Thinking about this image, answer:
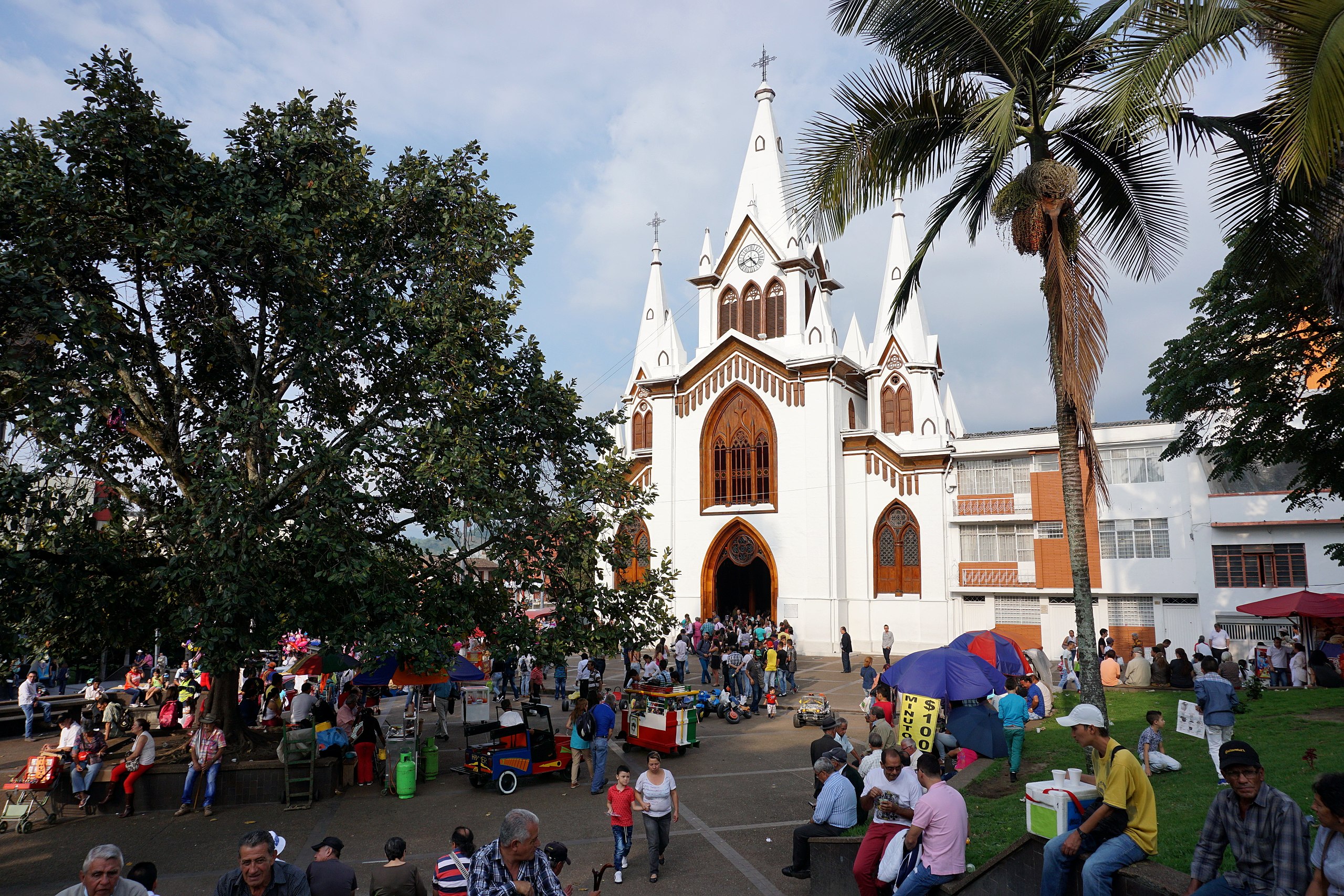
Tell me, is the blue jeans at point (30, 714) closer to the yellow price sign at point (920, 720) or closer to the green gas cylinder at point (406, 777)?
the green gas cylinder at point (406, 777)

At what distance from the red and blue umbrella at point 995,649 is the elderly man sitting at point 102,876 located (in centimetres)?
1344

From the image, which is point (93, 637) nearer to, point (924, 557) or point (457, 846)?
point (457, 846)

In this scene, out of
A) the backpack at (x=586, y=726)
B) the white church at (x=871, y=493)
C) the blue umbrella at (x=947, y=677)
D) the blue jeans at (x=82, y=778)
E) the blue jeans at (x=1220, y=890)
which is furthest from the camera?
the white church at (x=871, y=493)

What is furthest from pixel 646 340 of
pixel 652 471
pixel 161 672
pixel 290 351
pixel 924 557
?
pixel 290 351

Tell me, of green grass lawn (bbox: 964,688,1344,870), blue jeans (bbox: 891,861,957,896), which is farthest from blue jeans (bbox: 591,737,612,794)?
blue jeans (bbox: 891,861,957,896)

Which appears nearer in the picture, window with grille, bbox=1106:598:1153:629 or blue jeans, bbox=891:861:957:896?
blue jeans, bbox=891:861:957:896

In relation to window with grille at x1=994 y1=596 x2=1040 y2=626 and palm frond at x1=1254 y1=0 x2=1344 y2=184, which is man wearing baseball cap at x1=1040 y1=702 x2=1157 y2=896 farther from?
window with grille at x1=994 y1=596 x2=1040 y2=626

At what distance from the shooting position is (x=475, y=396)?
11.8 metres

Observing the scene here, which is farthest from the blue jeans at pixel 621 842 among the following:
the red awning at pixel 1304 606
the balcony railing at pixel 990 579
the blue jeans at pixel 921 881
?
the balcony railing at pixel 990 579

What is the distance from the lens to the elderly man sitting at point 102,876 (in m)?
4.51

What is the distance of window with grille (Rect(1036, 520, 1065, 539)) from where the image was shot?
1142 inches

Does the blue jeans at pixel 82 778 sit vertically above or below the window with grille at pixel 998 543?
below

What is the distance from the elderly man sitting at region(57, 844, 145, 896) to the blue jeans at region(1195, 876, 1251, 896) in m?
6.11

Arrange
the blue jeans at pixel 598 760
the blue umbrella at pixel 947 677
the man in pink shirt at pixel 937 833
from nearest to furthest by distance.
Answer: the man in pink shirt at pixel 937 833 < the blue umbrella at pixel 947 677 < the blue jeans at pixel 598 760
